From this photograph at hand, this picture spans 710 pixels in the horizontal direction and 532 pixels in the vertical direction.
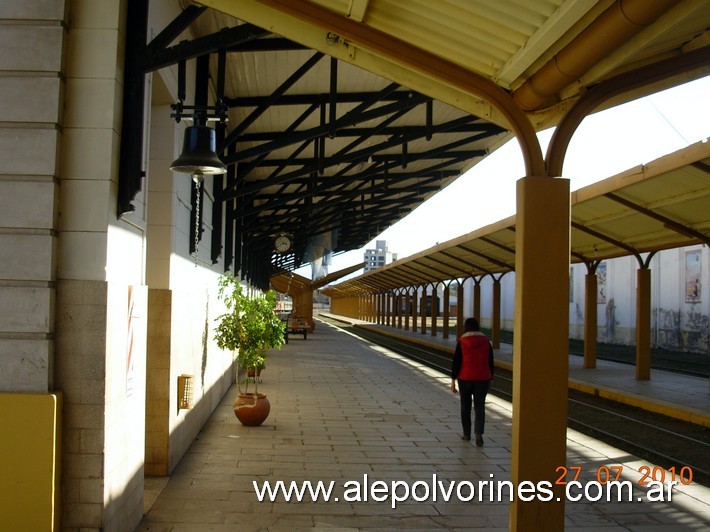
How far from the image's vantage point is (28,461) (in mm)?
4539

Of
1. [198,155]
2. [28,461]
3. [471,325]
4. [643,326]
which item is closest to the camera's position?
[28,461]

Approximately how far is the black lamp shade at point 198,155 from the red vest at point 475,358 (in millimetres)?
4421

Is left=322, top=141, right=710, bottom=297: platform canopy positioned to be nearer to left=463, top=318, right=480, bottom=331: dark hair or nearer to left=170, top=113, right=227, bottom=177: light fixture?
left=463, top=318, right=480, bottom=331: dark hair

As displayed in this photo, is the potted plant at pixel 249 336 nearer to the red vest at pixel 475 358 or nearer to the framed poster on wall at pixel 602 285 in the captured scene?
the red vest at pixel 475 358

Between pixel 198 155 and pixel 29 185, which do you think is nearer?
pixel 29 185

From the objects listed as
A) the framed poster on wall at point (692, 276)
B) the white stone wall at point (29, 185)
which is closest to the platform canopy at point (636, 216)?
the white stone wall at point (29, 185)

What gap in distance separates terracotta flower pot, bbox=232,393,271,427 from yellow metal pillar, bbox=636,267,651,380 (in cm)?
1114

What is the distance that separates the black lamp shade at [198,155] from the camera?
564cm

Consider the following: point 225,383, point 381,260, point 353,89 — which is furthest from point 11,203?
point 381,260

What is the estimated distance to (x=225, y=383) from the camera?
14016 mm

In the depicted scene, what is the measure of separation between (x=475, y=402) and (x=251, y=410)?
301 cm

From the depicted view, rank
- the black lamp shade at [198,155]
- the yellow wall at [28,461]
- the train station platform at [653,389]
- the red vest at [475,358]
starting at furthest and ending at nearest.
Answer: the train station platform at [653,389] → the red vest at [475,358] → the black lamp shade at [198,155] → the yellow wall at [28,461]

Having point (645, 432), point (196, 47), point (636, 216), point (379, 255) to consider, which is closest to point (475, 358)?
point (645, 432)

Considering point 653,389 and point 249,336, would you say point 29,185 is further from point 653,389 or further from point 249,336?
point 653,389
